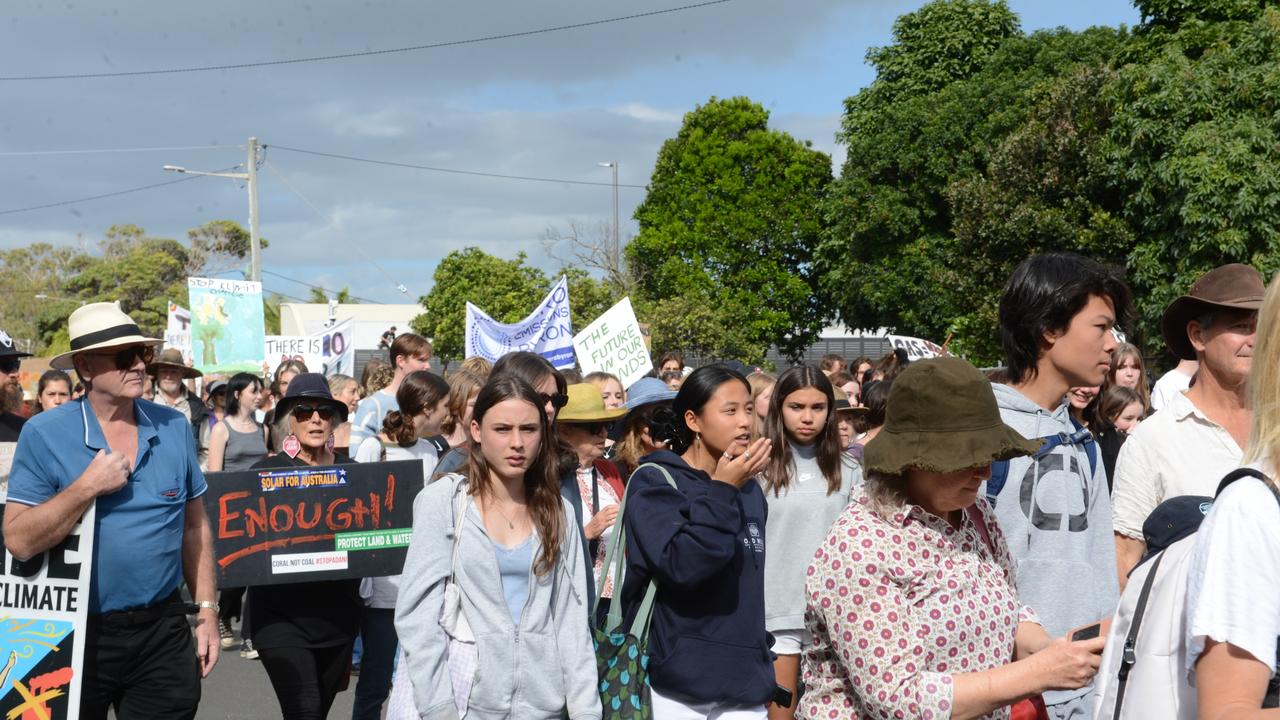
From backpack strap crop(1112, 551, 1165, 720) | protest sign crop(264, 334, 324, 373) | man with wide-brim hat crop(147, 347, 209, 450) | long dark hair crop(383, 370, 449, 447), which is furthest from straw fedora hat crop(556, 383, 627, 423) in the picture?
protest sign crop(264, 334, 324, 373)

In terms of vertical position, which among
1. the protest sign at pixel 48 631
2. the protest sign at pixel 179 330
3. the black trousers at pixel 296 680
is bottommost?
the black trousers at pixel 296 680

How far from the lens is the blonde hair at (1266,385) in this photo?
2133 millimetres

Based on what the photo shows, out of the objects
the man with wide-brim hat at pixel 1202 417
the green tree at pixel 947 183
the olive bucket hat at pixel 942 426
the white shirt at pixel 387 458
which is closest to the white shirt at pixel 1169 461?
the man with wide-brim hat at pixel 1202 417

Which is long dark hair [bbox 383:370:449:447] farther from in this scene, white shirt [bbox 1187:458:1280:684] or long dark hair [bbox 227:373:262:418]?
white shirt [bbox 1187:458:1280:684]

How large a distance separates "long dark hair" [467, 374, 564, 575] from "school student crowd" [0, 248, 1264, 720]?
11 mm

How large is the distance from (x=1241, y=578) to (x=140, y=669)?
3920mm

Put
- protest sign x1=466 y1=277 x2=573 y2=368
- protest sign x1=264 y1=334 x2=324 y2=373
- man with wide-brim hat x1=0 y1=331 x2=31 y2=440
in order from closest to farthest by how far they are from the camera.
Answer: man with wide-brim hat x1=0 y1=331 x2=31 y2=440
protest sign x1=466 y1=277 x2=573 y2=368
protest sign x1=264 y1=334 x2=324 y2=373

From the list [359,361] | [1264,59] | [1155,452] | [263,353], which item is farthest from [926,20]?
[1155,452]

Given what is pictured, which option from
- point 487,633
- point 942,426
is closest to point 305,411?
point 487,633

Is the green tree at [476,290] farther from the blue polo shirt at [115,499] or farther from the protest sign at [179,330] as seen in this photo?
the blue polo shirt at [115,499]

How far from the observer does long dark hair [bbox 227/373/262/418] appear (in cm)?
1005

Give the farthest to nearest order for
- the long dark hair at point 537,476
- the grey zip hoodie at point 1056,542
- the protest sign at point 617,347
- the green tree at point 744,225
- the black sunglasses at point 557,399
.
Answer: the green tree at point 744,225 < the protest sign at point 617,347 < the black sunglasses at point 557,399 < the long dark hair at point 537,476 < the grey zip hoodie at point 1056,542

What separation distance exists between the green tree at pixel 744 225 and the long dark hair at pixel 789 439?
137 ft

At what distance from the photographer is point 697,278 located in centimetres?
4897
